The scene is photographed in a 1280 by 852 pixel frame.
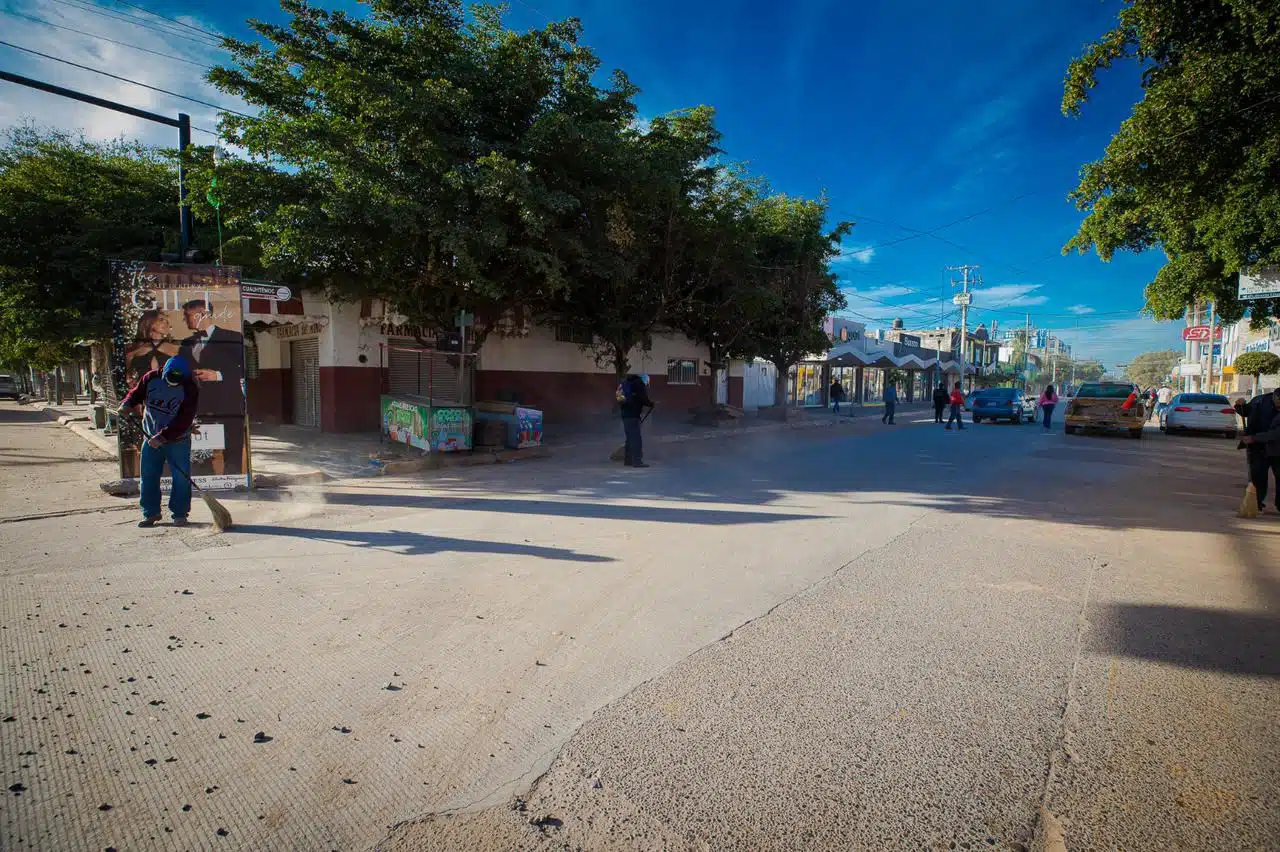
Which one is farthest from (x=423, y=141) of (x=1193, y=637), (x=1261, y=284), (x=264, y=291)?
(x=1261, y=284)

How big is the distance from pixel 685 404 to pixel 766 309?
820 centimetres

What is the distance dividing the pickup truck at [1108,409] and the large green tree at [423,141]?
16.4 m

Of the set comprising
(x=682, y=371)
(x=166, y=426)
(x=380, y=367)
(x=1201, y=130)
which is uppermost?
(x=1201, y=130)

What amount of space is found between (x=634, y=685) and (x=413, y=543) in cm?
360

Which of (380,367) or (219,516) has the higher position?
(380,367)

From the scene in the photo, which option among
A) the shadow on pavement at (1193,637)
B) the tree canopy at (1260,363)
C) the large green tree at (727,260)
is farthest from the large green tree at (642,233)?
the tree canopy at (1260,363)

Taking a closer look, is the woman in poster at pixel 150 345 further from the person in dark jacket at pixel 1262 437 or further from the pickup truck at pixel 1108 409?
the pickup truck at pixel 1108 409

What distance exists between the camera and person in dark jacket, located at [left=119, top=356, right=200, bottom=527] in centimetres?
670

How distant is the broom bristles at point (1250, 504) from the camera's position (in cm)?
798

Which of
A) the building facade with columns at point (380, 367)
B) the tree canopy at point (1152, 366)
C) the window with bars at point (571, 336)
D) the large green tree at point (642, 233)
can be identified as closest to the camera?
the large green tree at point (642, 233)

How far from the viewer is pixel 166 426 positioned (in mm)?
6680

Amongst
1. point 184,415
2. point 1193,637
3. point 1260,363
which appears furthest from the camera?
point 1260,363

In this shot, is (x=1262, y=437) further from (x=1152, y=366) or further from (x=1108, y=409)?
(x=1152, y=366)

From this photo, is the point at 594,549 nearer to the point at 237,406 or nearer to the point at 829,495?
the point at 829,495
